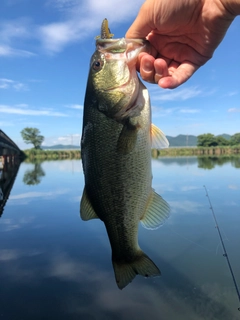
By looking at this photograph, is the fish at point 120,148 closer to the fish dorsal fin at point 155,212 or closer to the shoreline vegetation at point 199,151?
the fish dorsal fin at point 155,212

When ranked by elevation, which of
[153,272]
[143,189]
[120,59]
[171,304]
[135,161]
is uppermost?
[120,59]

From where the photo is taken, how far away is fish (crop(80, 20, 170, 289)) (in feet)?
→ 7.81

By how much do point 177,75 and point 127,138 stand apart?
84 centimetres

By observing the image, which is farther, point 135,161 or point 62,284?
point 62,284

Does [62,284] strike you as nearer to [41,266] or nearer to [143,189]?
[41,266]

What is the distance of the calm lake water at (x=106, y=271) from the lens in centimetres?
661

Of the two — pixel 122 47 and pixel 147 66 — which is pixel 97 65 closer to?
pixel 122 47

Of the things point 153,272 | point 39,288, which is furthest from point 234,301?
point 153,272

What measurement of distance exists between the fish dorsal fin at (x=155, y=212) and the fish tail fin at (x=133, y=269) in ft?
0.97

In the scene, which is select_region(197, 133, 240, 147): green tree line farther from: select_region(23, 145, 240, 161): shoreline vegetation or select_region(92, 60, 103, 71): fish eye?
select_region(92, 60, 103, 71): fish eye

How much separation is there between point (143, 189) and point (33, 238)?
10491mm

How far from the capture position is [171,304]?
673 cm

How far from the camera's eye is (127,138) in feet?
7.68

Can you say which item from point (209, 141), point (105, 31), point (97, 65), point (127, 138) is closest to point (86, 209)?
point (127, 138)
